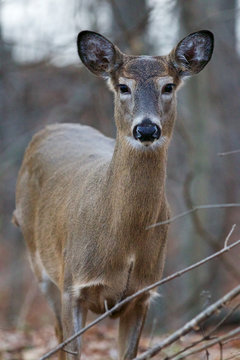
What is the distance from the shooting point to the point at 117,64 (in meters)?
5.63

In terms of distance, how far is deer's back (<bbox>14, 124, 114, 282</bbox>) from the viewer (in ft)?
20.4

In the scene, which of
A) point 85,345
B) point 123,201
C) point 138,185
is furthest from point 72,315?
point 85,345

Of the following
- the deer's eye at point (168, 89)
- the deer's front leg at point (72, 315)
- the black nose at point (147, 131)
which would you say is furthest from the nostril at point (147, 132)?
the deer's front leg at point (72, 315)

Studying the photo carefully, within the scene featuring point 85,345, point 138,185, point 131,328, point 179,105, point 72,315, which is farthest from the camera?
point 179,105

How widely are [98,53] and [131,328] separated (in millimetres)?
2280

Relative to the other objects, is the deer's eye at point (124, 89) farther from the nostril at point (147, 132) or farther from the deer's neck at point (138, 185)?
the nostril at point (147, 132)

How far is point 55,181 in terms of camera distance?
269 inches

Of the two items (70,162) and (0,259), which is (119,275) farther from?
(0,259)

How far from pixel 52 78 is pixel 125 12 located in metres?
3.58

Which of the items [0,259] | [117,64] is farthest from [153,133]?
[0,259]

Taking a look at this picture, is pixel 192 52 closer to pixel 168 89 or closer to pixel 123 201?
pixel 168 89

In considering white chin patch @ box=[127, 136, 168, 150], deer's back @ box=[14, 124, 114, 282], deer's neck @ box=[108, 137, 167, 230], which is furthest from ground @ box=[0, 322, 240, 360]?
white chin patch @ box=[127, 136, 168, 150]

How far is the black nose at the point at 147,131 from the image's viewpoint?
15.4 feet

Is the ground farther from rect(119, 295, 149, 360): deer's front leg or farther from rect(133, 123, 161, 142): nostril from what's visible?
rect(133, 123, 161, 142): nostril
